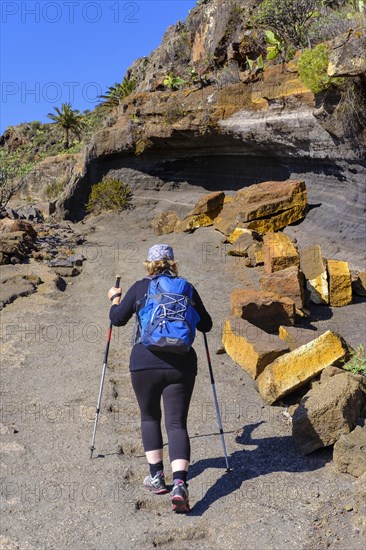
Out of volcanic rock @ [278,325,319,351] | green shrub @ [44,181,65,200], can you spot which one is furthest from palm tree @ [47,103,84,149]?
volcanic rock @ [278,325,319,351]

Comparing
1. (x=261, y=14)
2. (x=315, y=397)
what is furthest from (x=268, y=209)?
(x=315, y=397)

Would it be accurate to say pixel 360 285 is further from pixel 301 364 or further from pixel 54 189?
pixel 54 189

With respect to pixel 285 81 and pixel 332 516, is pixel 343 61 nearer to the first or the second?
pixel 285 81

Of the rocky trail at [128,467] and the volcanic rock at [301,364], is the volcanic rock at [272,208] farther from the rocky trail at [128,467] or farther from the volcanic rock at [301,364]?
the volcanic rock at [301,364]

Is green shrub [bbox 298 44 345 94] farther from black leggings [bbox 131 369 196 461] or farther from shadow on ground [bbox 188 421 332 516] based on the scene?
black leggings [bbox 131 369 196 461]

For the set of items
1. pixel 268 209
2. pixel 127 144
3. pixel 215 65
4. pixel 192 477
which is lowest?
pixel 192 477

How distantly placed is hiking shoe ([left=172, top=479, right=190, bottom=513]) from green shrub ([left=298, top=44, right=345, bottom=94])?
33.3 ft

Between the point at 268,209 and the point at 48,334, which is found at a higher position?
the point at 268,209

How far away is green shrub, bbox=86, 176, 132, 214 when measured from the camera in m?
23.0

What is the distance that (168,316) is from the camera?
5055mm

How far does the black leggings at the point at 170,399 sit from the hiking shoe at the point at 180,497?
0.22 meters

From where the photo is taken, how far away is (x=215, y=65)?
72.2 ft

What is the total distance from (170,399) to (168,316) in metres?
0.68

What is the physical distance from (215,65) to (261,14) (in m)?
3.50
